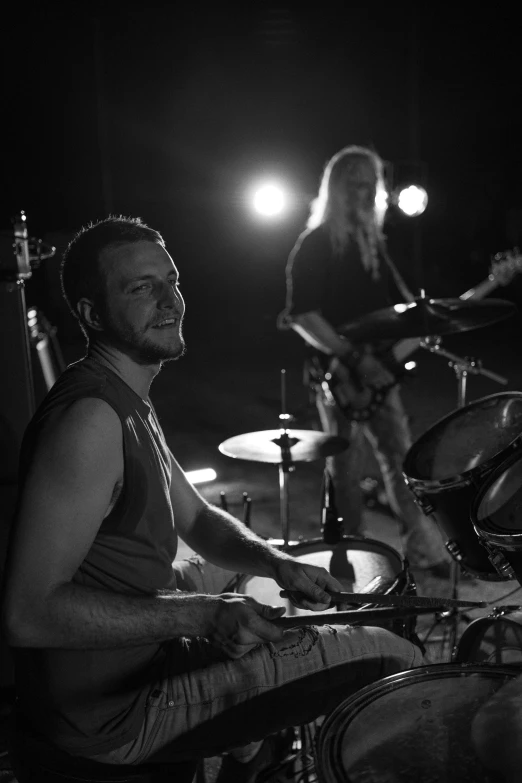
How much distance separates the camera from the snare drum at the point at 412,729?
1245mm

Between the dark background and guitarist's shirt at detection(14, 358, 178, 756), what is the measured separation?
10561 millimetres

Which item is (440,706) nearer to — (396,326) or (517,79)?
(396,326)

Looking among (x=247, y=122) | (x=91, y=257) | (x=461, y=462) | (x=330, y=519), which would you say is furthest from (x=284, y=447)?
(x=247, y=122)

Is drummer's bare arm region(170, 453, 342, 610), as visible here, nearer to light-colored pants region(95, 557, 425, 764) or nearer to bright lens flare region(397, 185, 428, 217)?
light-colored pants region(95, 557, 425, 764)

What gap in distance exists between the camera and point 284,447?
3125 millimetres

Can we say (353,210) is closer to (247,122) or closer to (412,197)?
(412,197)

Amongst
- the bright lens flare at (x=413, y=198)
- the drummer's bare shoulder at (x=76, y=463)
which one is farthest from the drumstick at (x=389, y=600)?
the bright lens flare at (x=413, y=198)

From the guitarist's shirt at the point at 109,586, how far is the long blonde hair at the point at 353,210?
278 centimetres

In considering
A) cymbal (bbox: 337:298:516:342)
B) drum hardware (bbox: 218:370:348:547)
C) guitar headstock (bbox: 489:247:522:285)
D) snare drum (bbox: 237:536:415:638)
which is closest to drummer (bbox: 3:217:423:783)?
snare drum (bbox: 237:536:415:638)

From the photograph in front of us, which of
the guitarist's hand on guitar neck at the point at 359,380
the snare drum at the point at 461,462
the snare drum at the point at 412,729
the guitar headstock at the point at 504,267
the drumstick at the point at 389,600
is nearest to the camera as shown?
the snare drum at the point at 412,729

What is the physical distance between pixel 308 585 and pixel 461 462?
50.0 inches

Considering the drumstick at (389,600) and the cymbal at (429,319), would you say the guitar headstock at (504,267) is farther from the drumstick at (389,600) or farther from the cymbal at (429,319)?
the drumstick at (389,600)

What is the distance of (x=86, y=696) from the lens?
5.10ft

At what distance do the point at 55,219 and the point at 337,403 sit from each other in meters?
9.97
